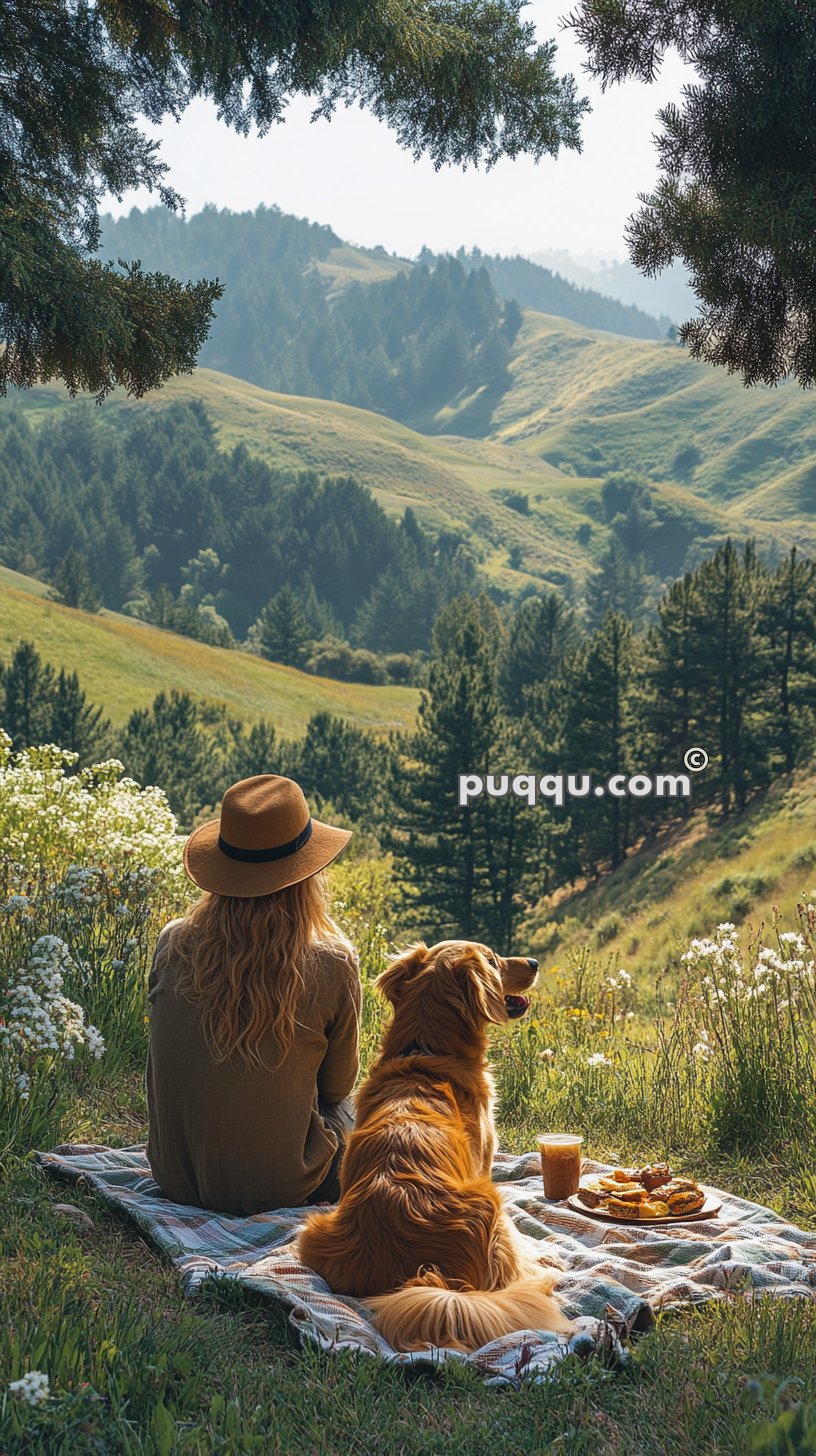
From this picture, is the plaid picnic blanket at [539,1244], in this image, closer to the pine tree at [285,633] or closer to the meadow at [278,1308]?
the meadow at [278,1308]

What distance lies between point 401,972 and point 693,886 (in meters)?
38.6

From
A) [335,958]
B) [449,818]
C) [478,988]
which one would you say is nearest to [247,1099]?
[335,958]

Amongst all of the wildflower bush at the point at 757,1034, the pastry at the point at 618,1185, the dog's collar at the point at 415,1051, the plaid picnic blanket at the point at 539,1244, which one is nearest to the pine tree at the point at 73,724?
the wildflower bush at the point at 757,1034

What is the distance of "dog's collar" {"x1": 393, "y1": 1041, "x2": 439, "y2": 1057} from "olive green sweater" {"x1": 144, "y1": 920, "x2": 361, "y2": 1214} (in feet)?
1.21

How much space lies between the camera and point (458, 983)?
378 cm

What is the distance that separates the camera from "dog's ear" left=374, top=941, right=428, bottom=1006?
3848 mm

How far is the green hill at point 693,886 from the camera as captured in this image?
35781 mm

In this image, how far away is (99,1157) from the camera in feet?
14.8

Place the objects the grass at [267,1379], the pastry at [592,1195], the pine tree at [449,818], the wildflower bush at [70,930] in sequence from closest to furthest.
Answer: the grass at [267,1379] → the pastry at [592,1195] → the wildflower bush at [70,930] → the pine tree at [449,818]

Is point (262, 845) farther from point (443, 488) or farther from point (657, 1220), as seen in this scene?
point (443, 488)

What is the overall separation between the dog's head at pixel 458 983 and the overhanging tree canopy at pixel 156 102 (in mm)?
3548

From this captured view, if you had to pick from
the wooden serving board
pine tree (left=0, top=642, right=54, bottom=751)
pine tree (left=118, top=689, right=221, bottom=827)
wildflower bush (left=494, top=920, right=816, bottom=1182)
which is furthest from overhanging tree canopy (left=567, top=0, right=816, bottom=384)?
pine tree (left=0, top=642, right=54, bottom=751)

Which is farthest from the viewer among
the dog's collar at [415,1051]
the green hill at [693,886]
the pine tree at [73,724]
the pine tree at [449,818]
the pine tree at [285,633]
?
the pine tree at [285,633]

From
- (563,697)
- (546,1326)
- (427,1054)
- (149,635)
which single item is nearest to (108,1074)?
(427,1054)
